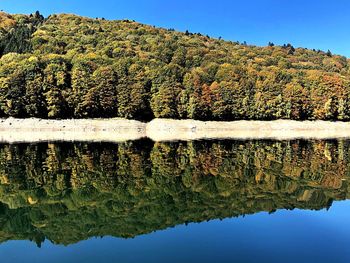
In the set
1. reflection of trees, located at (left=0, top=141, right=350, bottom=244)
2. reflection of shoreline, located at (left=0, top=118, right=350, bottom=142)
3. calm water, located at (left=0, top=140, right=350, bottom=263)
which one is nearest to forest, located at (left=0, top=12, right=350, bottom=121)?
reflection of shoreline, located at (left=0, top=118, right=350, bottom=142)

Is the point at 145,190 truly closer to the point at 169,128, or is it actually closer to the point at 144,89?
the point at 169,128

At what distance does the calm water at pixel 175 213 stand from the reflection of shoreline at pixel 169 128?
182 ft

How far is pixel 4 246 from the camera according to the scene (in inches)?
703

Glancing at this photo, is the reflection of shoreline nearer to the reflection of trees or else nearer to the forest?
the forest

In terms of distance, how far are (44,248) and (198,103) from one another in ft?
316

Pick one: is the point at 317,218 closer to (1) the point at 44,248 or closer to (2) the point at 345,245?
(2) the point at 345,245

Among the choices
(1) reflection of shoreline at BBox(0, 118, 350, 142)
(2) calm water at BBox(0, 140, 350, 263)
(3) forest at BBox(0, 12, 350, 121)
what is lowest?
(2) calm water at BBox(0, 140, 350, 263)

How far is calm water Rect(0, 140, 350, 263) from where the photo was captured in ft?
56.2

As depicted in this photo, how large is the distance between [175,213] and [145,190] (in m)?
6.23

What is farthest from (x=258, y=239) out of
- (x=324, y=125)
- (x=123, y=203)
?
(x=324, y=125)

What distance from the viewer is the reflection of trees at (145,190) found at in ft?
68.6

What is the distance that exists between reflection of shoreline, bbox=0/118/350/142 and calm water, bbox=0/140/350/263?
5538 centimetres

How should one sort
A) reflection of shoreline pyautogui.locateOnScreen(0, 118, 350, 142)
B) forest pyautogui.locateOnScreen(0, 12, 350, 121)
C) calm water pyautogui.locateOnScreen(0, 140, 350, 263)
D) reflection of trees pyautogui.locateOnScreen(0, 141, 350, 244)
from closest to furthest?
calm water pyautogui.locateOnScreen(0, 140, 350, 263) → reflection of trees pyautogui.locateOnScreen(0, 141, 350, 244) → reflection of shoreline pyautogui.locateOnScreen(0, 118, 350, 142) → forest pyautogui.locateOnScreen(0, 12, 350, 121)


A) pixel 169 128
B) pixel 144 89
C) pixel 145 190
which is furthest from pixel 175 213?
pixel 144 89
